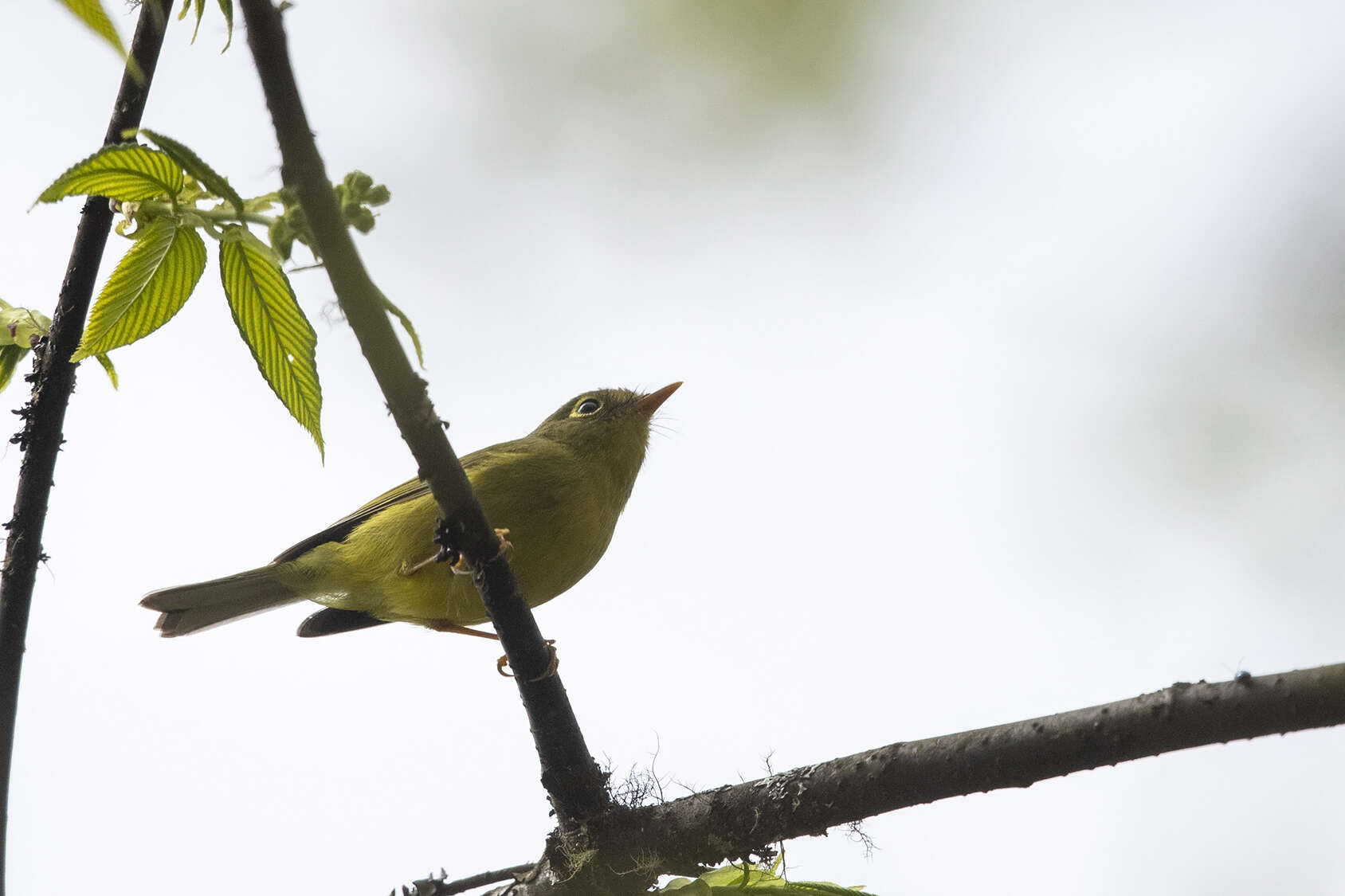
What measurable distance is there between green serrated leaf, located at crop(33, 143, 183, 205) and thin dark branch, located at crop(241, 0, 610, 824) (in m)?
0.32

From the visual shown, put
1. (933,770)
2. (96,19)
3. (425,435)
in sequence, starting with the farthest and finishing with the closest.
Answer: (425,435) < (933,770) < (96,19)

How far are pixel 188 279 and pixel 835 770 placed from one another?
70.9 inches

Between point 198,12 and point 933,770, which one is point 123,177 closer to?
point 198,12

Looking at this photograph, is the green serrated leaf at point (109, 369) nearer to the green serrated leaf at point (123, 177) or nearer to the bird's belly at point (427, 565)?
the green serrated leaf at point (123, 177)

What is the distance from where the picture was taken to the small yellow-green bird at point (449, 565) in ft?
16.6

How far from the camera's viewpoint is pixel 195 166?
1.87 metres

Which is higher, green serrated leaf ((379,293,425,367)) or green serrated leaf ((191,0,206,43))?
green serrated leaf ((191,0,206,43))

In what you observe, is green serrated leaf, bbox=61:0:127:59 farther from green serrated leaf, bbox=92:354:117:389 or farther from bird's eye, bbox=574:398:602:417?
bird's eye, bbox=574:398:602:417

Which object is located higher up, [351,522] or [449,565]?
[351,522]

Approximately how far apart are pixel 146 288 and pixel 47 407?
27.9 inches

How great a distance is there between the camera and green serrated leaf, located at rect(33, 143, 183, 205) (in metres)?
1.92

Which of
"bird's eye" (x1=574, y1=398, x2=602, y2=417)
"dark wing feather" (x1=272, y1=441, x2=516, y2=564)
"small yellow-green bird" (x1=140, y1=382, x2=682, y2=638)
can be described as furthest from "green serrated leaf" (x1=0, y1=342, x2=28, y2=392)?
"bird's eye" (x1=574, y1=398, x2=602, y2=417)

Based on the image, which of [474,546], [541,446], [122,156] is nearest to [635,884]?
[474,546]

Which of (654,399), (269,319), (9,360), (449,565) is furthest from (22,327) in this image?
(654,399)
